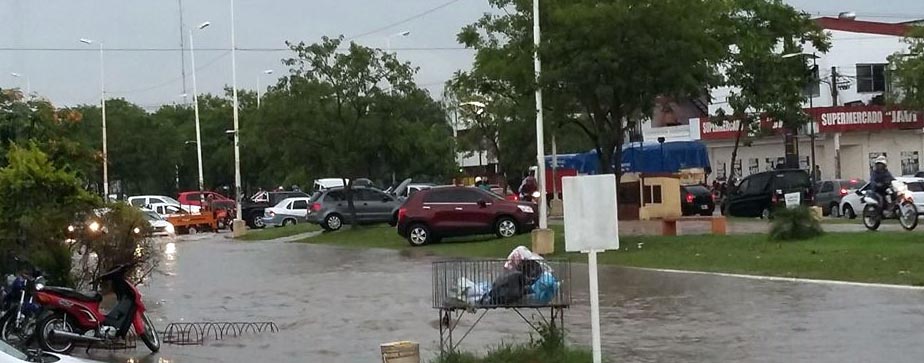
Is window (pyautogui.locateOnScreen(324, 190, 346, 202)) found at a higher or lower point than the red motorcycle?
higher

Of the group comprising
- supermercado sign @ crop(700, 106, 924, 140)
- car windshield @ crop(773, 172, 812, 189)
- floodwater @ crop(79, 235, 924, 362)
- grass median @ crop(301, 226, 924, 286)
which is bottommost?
floodwater @ crop(79, 235, 924, 362)

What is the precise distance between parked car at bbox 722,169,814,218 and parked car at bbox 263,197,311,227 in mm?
19515

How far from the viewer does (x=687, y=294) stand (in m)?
19.1

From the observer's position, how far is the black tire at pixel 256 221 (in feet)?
190

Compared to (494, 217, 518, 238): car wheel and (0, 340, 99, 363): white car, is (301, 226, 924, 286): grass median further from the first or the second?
(0, 340, 99, 363): white car

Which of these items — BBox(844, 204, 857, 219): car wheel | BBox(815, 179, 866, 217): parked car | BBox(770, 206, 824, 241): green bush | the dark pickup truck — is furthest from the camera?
the dark pickup truck

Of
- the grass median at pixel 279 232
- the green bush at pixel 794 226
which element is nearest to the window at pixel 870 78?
the grass median at pixel 279 232

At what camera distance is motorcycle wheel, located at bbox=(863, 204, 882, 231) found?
90.7 ft

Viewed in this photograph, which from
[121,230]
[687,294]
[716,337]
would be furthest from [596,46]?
[716,337]

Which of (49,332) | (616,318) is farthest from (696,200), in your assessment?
(49,332)

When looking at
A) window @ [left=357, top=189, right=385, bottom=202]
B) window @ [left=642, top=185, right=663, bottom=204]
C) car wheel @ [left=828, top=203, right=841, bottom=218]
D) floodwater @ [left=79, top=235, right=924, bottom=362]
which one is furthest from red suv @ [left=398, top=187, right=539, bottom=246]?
car wheel @ [left=828, top=203, right=841, bottom=218]

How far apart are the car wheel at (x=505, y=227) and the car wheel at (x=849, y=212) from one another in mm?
12700

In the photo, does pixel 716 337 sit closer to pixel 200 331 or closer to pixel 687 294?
pixel 687 294

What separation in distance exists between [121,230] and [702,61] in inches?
575
